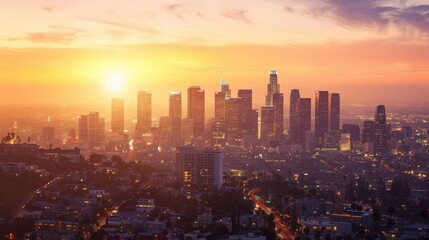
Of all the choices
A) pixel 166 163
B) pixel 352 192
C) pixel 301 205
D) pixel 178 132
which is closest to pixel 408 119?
pixel 178 132

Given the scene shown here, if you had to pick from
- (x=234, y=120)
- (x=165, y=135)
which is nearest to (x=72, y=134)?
(x=165, y=135)

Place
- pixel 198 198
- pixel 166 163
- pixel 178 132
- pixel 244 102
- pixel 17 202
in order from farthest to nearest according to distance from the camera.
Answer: pixel 244 102
pixel 178 132
pixel 166 163
pixel 198 198
pixel 17 202

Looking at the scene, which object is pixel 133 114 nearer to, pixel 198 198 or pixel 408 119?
pixel 408 119

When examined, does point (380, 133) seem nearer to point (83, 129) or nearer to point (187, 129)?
point (187, 129)

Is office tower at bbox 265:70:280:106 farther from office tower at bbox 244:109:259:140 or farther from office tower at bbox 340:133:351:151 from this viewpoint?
office tower at bbox 340:133:351:151

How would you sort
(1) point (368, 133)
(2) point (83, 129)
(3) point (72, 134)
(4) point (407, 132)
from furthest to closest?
(4) point (407, 132) → (1) point (368, 133) → (2) point (83, 129) → (3) point (72, 134)
